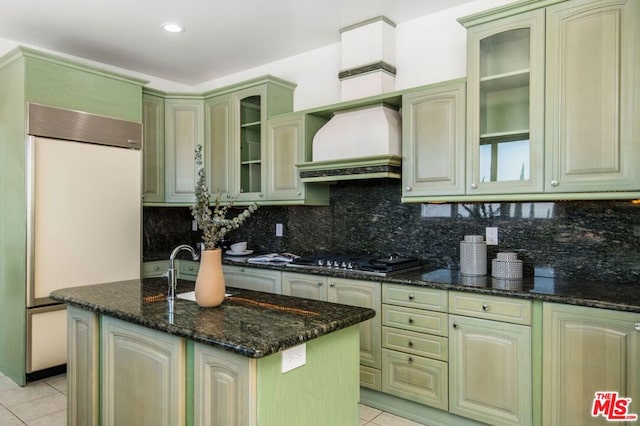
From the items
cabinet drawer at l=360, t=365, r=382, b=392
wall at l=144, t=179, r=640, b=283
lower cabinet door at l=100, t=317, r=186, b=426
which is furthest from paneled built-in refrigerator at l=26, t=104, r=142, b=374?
cabinet drawer at l=360, t=365, r=382, b=392

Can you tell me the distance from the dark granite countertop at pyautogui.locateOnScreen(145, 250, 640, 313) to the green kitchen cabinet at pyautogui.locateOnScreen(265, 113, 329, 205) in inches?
33.4

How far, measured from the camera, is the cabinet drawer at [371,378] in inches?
113

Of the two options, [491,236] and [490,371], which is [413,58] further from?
[490,371]

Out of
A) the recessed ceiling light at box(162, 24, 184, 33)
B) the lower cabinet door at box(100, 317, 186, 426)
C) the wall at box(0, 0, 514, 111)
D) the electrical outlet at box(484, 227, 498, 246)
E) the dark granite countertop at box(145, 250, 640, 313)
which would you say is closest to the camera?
the lower cabinet door at box(100, 317, 186, 426)

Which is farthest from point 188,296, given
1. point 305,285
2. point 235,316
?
point 305,285

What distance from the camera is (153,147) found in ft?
14.1

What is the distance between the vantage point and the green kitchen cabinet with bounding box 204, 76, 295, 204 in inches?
155

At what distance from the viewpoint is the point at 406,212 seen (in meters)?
3.35

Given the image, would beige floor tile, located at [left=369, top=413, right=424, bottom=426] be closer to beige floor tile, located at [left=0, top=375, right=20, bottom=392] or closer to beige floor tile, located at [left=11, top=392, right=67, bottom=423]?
beige floor tile, located at [left=11, top=392, right=67, bottom=423]

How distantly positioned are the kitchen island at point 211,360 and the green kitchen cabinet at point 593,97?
1.44 m

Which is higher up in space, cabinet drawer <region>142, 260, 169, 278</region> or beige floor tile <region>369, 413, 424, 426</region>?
cabinet drawer <region>142, 260, 169, 278</region>

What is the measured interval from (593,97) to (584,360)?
4.45 ft

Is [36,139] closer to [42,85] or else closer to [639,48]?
[42,85]

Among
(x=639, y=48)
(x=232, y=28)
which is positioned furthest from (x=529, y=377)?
(x=232, y=28)
